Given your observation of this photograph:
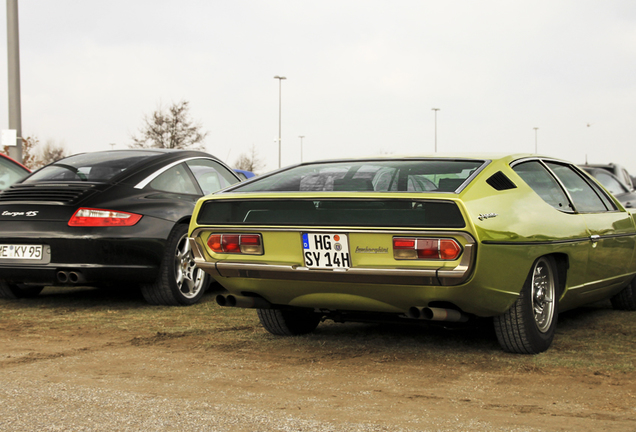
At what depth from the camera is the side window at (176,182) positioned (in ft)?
22.4

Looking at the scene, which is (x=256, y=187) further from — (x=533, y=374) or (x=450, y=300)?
(x=533, y=374)

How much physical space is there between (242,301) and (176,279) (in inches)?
87.9

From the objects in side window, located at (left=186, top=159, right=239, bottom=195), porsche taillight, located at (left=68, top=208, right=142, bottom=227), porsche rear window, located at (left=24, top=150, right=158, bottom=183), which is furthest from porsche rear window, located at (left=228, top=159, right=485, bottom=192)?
side window, located at (left=186, top=159, right=239, bottom=195)

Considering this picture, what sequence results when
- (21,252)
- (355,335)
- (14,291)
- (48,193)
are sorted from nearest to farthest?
(355,335) < (21,252) < (48,193) < (14,291)

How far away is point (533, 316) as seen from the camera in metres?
4.45

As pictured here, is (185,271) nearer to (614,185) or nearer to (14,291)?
(14,291)

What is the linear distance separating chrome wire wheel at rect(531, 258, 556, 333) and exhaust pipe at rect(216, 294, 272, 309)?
5.55 ft

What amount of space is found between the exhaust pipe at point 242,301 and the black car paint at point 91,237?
74.7 inches

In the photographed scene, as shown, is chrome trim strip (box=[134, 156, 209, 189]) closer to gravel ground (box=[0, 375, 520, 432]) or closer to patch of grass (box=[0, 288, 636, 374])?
patch of grass (box=[0, 288, 636, 374])

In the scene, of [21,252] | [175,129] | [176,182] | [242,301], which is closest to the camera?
[242,301]

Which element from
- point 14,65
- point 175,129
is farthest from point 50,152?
point 14,65

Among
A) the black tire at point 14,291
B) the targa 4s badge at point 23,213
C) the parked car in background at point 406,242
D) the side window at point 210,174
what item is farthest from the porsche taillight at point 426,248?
the black tire at point 14,291

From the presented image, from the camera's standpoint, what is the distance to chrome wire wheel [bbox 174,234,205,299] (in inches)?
266

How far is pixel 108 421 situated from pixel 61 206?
11.4 ft
